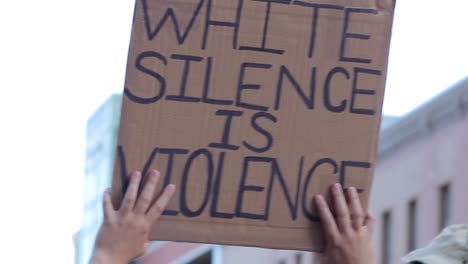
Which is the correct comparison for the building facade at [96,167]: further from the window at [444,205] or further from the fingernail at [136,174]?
the fingernail at [136,174]

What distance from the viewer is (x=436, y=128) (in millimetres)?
31172

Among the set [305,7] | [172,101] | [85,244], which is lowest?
[85,244]

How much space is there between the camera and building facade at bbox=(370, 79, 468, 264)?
100 feet

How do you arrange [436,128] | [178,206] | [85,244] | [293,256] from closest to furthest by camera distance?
[178,206] < [436,128] < [293,256] < [85,244]

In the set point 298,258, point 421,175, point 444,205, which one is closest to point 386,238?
point 421,175

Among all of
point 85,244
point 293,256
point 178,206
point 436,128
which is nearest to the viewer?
A: point 178,206

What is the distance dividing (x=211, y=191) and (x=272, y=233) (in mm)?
199

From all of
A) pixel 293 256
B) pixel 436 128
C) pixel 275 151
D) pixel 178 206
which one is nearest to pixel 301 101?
pixel 275 151

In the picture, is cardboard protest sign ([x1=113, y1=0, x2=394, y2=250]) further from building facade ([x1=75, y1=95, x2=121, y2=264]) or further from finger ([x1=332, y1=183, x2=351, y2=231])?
building facade ([x1=75, y1=95, x2=121, y2=264])

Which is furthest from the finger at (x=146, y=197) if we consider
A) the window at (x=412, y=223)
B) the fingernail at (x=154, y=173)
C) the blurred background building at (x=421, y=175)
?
the window at (x=412, y=223)

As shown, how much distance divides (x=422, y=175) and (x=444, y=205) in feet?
3.36

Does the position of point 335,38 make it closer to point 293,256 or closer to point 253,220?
point 253,220

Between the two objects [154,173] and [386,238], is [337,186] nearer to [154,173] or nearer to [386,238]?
[154,173]

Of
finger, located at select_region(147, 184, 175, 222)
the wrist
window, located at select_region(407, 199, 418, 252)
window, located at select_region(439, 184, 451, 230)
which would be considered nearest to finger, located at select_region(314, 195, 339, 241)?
finger, located at select_region(147, 184, 175, 222)
